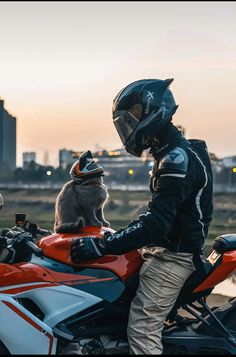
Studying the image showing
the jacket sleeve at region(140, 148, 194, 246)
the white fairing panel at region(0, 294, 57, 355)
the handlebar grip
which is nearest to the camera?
the jacket sleeve at region(140, 148, 194, 246)

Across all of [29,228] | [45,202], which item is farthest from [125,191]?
[29,228]

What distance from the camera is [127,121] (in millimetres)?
3914

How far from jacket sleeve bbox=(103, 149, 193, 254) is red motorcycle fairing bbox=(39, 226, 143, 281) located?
0.26 meters

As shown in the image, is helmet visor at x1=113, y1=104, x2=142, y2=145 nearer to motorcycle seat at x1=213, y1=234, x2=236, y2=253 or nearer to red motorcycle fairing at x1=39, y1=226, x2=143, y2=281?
red motorcycle fairing at x1=39, y1=226, x2=143, y2=281

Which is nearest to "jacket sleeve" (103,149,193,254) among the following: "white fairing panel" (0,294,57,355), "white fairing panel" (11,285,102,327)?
"white fairing panel" (11,285,102,327)

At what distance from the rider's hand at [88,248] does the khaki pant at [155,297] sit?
43 centimetres

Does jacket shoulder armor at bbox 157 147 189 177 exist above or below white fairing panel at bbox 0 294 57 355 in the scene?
above

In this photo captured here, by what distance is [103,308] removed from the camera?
3.94m

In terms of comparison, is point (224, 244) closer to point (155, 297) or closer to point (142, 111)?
point (155, 297)

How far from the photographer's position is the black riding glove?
12.2 ft

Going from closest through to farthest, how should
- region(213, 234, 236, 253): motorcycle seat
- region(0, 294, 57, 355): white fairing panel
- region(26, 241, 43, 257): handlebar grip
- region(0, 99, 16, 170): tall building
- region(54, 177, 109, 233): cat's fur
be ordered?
region(0, 294, 57, 355): white fairing panel → region(26, 241, 43, 257): handlebar grip → region(213, 234, 236, 253): motorcycle seat → region(54, 177, 109, 233): cat's fur → region(0, 99, 16, 170): tall building

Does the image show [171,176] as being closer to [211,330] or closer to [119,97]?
[119,97]

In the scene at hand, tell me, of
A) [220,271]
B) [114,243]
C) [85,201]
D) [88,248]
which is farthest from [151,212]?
[85,201]

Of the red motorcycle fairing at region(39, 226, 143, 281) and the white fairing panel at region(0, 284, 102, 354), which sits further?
the red motorcycle fairing at region(39, 226, 143, 281)
